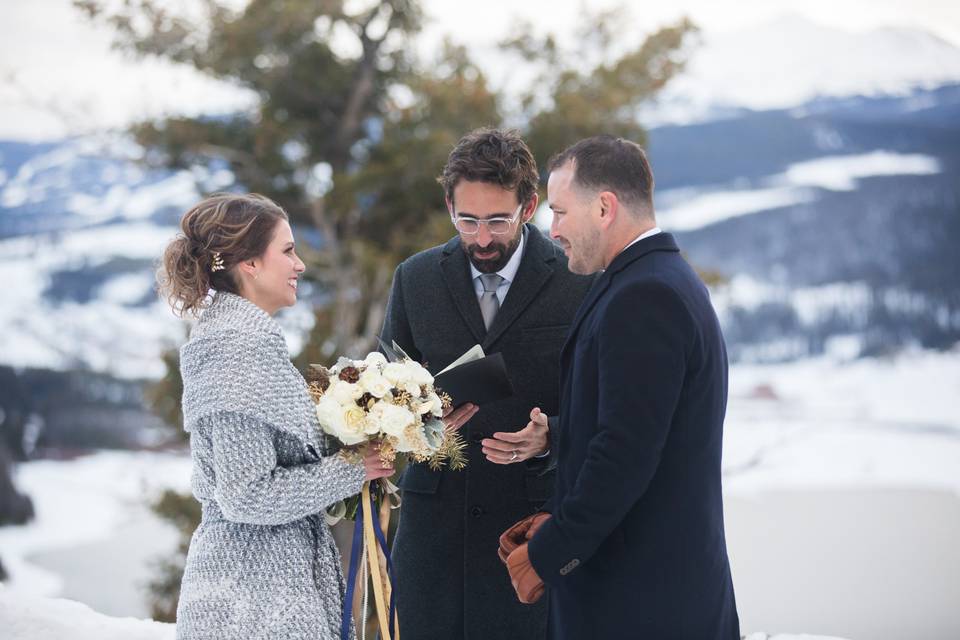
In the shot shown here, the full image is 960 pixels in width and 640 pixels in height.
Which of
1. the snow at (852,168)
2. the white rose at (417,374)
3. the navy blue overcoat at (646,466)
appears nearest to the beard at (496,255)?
the white rose at (417,374)

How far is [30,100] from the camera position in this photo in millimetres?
10703

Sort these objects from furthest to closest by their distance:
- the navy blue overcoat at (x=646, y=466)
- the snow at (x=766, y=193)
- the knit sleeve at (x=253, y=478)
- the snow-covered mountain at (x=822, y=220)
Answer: the snow at (x=766, y=193) → the snow-covered mountain at (x=822, y=220) → the knit sleeve at (x=253, y=478) → the navy blue overcoat at (x=646, y=466)

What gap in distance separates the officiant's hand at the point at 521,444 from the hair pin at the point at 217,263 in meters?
0.73

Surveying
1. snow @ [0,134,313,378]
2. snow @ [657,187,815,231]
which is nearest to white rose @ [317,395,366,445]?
snow @ [0,134,313,378]

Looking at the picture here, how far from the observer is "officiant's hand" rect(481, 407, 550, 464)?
2.29 meters

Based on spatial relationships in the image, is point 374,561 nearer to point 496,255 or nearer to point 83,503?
point 496,255

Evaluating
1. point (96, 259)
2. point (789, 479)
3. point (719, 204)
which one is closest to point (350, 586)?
point (96, 259)

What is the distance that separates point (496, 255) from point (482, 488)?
617mm

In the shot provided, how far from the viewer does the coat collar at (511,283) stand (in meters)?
2.55

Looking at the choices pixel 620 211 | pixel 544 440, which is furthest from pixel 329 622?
pixel 620 211

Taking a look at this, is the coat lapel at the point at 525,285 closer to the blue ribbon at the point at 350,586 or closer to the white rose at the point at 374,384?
the white rose at the point at 374,384

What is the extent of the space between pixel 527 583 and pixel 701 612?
348 millimetres

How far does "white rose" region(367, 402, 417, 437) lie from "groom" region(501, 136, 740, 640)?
13.3 inches

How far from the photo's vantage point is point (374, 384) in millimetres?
2049
